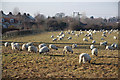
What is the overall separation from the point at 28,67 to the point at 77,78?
3.78 metres

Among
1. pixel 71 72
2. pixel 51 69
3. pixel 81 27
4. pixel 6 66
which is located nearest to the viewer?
pixel 71 72

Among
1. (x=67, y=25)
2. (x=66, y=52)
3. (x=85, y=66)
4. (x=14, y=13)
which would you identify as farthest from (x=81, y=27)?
(x=85, y=66)

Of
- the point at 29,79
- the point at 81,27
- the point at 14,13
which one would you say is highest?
the point at 14,13

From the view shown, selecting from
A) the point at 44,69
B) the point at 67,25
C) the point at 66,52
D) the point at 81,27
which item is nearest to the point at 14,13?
the point at 67,25

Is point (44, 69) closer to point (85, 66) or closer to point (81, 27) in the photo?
point (85, 66)

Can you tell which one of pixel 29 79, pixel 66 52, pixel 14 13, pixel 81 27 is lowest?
pixel 29 79

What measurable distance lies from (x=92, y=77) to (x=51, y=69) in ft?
9.06

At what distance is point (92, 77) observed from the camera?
7789 millimetres

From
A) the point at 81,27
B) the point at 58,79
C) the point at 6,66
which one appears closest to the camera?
the point at 58,79

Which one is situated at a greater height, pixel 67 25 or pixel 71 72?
pixel 67 25

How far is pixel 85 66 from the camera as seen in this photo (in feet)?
31.7

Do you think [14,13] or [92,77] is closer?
[92,77]

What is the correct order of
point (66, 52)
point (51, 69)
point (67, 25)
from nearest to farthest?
1. point (51, 69)
2. point (66, 52)
3. point (67, 25)

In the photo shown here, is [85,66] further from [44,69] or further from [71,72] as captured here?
[44,69]
